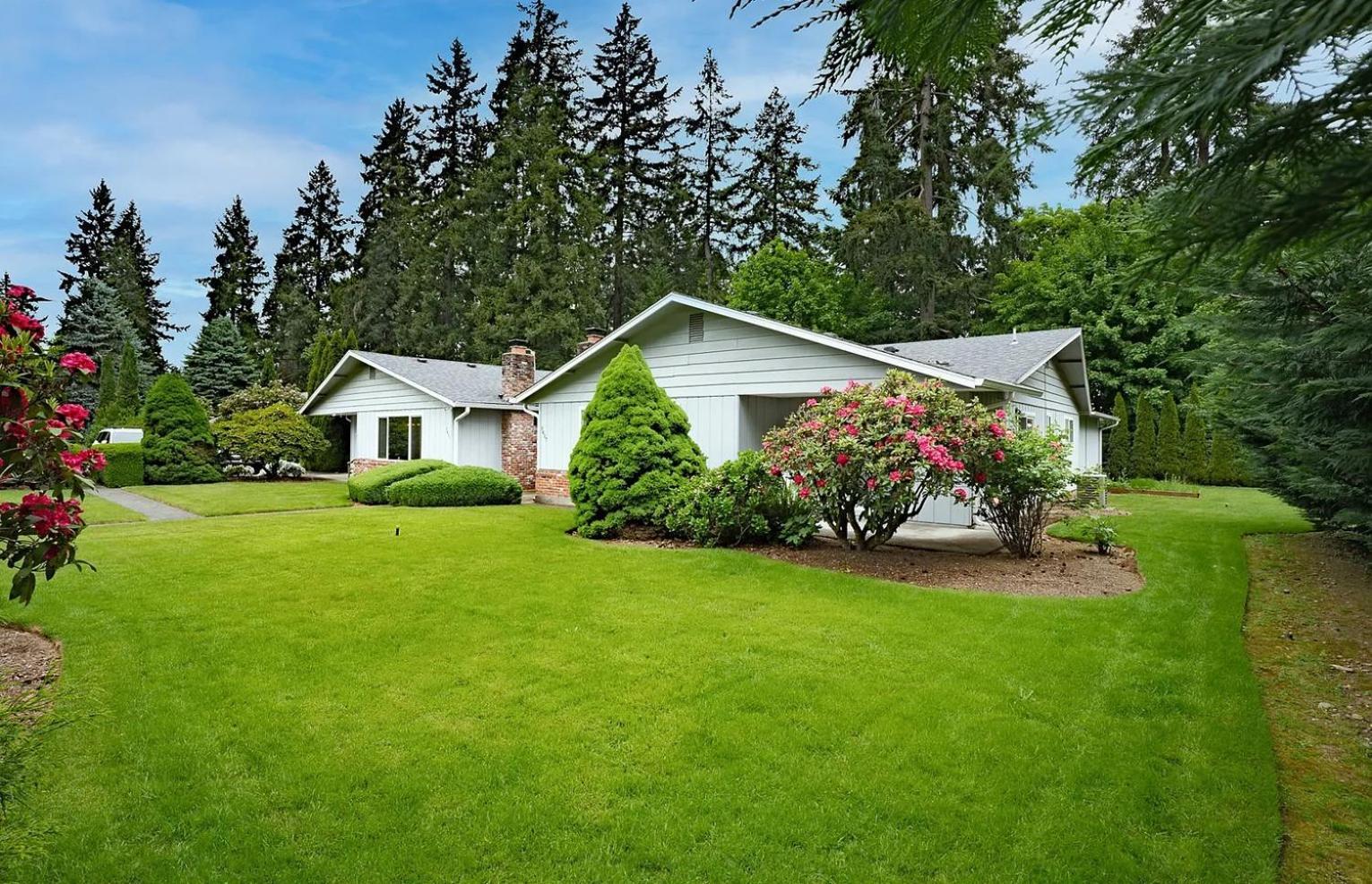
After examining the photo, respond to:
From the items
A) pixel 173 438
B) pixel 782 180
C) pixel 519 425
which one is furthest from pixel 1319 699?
pixel 782 180

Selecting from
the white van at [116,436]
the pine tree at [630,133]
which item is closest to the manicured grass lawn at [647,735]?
the white van at [116,436]

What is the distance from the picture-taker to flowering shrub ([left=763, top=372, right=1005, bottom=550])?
26.5 ft

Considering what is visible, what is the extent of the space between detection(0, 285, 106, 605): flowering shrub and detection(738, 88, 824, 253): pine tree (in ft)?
99.3

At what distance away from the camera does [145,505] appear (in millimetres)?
15305

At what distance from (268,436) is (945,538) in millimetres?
19808

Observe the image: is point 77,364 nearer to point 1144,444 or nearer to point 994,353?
point 994,353

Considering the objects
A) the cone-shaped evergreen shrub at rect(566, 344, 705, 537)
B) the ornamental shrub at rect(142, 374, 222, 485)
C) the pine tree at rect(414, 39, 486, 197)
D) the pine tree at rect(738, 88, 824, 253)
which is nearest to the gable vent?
the cone-shaped evergreen shrub at rect(566, 344, 705, 537)

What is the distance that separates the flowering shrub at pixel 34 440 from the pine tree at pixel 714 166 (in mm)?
30254

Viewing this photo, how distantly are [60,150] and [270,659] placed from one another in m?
7.95

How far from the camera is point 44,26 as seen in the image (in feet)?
18.1

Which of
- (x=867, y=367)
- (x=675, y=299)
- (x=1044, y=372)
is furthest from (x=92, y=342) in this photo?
(x=1044, y=372)

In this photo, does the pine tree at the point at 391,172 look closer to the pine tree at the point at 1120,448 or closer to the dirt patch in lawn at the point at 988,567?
the pine tree at the point at 1120,448

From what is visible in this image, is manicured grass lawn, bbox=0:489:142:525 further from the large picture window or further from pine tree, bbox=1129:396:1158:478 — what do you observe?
pine tree, bbox=1129:396:1158:478

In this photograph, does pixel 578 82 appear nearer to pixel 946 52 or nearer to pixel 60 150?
pixel 60 150
